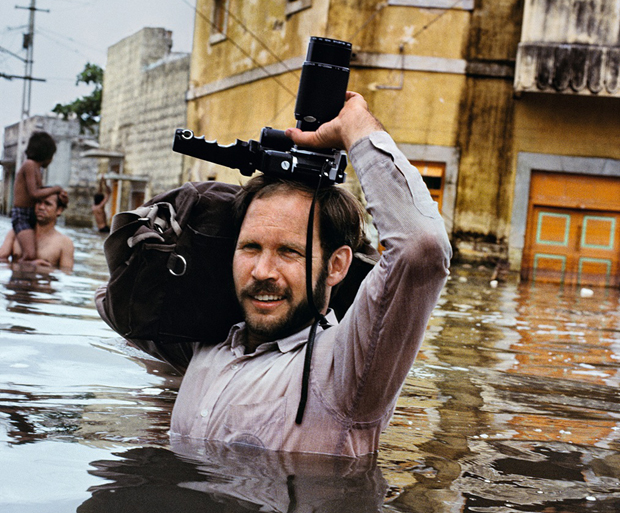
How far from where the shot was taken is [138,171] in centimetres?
2512

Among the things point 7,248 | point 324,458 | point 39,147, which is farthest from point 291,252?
point 7,248

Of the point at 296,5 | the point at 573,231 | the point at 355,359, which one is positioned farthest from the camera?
the point at 296,5

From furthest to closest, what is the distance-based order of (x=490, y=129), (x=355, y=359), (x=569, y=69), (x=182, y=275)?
(x=490, y=129) → (x=569, y=69) → (x=182, y=275) → (x=355, y=359)

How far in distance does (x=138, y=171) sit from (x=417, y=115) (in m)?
12.0

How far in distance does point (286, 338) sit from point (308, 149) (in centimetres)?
53

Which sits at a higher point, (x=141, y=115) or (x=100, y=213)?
(x=141, y=115)

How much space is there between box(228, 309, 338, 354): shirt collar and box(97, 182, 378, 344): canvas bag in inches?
3.4

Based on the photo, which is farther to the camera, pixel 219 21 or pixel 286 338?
pixel 219 21

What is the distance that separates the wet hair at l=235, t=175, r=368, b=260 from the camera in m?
2.56

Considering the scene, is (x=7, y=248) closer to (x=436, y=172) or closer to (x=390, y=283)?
(x=390, y=283)

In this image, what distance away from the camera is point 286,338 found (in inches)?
102

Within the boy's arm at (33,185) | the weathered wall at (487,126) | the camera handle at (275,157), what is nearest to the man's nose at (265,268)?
the camera handle at (275,157)

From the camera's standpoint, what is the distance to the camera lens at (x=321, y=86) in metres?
2.40

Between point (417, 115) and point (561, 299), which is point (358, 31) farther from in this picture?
point (561, 299)
